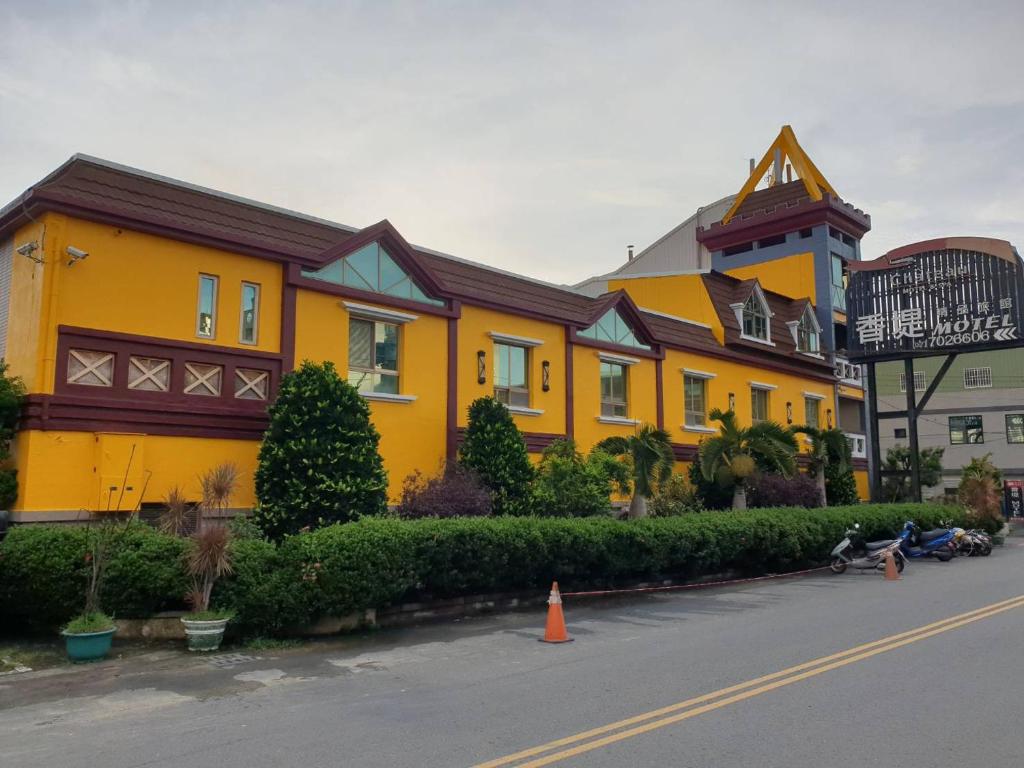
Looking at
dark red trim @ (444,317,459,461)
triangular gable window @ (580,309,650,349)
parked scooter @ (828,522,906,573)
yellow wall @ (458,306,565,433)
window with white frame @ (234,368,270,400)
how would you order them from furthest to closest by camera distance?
triangular gable window @ (580,309,650,349) → parked scooter @ (828,522,906,573) → yellow wall @ (458,306,565,433) → dark red trim @ (444,317,459,461) → window with white frame @ (234,368,270,400)

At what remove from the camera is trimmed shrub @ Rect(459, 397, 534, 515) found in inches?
679

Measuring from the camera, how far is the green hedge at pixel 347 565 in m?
10.8

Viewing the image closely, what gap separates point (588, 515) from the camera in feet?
59.1

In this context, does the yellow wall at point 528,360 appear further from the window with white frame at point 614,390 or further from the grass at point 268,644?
the grass at point 268,644

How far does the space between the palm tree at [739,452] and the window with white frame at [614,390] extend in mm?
2563

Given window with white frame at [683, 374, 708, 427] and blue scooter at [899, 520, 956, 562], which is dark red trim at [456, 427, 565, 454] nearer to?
window with white frame at [683, 374, 708, 427]

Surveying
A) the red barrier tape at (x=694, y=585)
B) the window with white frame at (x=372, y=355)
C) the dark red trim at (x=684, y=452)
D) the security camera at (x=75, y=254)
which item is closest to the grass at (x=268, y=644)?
the red barrier tape at (x=694, y=585)

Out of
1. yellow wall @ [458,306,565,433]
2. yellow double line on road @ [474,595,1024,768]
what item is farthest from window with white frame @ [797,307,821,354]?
yellow double line on road @ [474,595,1024,768]

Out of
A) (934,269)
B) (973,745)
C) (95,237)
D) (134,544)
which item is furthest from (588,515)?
(934,269)

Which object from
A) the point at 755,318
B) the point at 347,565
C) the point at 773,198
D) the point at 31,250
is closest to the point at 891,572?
the point at 755,318

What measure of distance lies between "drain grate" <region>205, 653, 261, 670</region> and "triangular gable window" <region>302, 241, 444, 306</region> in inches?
314

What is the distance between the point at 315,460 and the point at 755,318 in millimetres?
20011

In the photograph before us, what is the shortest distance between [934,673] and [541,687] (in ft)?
13.2

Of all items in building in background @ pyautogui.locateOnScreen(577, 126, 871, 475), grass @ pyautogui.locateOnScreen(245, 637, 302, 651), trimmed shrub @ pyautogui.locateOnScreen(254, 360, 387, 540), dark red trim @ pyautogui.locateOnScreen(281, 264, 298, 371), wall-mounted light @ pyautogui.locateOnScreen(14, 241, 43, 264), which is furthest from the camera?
building in background @ pyautogui.locateOnScreen(577, 126, 871, 475)
